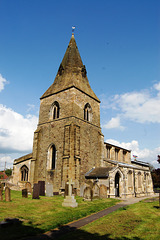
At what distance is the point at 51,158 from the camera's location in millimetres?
21484

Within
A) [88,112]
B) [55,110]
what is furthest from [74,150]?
[88,112]

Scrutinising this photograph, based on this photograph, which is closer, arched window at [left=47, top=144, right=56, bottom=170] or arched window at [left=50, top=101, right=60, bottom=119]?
arched window at [left=47, top=144, right=56, bottom=170]

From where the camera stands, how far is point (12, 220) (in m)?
6.84

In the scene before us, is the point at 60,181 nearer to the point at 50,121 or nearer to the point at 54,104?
the point at 50,121

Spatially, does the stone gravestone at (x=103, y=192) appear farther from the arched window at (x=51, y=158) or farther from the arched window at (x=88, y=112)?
the arched window at (x=88, y=112)

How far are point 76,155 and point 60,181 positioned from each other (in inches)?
123

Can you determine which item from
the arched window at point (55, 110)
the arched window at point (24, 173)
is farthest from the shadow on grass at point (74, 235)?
the arched window at point (24, 173)

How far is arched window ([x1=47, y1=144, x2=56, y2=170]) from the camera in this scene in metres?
21.0

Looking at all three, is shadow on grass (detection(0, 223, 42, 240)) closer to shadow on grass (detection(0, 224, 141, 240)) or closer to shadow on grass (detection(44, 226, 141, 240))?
shadow on grass (detection(0, 224, 141, 240))

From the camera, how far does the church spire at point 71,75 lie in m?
23.8

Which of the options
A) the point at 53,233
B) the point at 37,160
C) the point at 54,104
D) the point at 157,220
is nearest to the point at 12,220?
the point at 53,233

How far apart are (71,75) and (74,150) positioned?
10772 millimetres

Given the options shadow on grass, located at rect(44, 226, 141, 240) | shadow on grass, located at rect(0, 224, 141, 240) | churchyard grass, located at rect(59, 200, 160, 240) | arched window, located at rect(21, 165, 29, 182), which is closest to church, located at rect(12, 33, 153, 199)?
arched window, located at rect(21, 165, 29, 182)

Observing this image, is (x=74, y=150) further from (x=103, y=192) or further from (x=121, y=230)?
(x=121, y=230)
